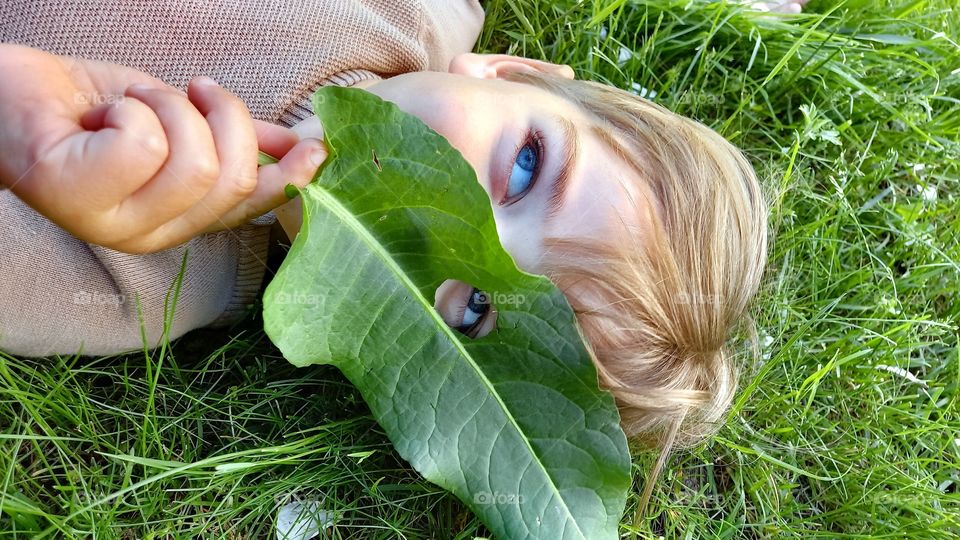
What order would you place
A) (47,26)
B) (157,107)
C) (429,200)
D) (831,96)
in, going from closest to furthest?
(157,107) < (429,200) < (47,26) < (831,96)

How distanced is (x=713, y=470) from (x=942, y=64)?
3.98 feet

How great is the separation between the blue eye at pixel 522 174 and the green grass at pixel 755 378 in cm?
48

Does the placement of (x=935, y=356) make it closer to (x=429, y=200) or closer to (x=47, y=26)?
(x=429, y=200)

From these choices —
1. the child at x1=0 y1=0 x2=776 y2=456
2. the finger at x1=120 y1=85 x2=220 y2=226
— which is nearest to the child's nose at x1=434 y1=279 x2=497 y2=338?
the child at x1=0 y1=0 x2=776 y2=456

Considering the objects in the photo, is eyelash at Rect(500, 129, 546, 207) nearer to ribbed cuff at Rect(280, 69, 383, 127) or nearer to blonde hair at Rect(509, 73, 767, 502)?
blonde hair at Rect(509, 73, 767, 502)

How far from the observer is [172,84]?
4.07 ft

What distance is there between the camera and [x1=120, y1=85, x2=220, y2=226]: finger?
0.81 m

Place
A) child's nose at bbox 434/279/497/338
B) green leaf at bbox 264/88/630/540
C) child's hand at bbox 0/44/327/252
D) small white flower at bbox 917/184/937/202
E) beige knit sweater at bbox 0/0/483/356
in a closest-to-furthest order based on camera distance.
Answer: child's hand at bbox 0/44/327/252 < green leaf at bbox 264/88/630/540 < child's nose at bbox 434/279/497/338 < beige knit sweater at bbox 0/0/483/356 < small white flower at bbox 917/184/937/202

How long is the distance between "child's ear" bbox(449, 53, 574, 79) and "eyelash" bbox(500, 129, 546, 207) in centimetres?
24

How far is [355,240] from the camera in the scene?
0.95m

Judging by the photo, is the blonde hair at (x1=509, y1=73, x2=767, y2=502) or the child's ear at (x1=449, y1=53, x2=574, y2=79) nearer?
the blonde hair at (x1=509, y1=73, x2=767, y2=502)

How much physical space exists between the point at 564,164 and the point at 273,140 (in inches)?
16.4

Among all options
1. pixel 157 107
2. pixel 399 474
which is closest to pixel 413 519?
pixel 399 474

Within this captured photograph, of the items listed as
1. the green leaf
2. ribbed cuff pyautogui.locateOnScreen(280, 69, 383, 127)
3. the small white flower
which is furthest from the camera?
the small white flower
